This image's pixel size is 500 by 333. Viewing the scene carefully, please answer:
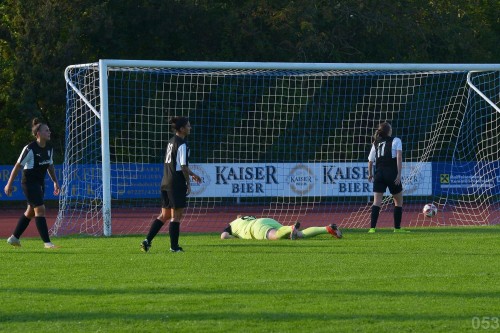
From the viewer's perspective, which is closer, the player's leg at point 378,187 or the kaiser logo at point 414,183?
the player's leg at point 378,187

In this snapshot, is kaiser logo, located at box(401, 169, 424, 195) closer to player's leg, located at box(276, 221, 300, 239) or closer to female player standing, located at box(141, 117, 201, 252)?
player's leg, located at box(276, 221, 300, 239)

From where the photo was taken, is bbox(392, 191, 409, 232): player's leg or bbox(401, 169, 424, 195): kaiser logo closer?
bbox(392, 191, 409, 232): player's leg

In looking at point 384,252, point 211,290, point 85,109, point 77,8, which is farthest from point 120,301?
point 77,8

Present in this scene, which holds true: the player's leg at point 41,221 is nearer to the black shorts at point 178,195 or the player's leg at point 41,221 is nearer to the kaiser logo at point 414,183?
the black shorts at point 178,195

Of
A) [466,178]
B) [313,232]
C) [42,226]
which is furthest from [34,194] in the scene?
[466,178]

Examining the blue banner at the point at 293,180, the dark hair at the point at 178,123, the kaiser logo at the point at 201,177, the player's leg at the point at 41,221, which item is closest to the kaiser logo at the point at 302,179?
the blue banner at the point at 293,180

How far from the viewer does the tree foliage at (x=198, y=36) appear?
3328cm

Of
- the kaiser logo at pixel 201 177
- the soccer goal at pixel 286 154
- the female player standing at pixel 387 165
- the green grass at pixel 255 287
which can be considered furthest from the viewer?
the kaiser logo at pixel 201 177

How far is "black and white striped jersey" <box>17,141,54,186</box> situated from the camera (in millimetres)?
14250

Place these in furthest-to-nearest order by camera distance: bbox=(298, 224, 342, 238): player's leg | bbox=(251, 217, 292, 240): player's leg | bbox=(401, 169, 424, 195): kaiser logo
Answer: bbox=(401, 169, 424, 195): kaiser logo < bbox=(251, 217, 292, 240): player's leg < bbox=(298, 224, 342, 238): player's leg

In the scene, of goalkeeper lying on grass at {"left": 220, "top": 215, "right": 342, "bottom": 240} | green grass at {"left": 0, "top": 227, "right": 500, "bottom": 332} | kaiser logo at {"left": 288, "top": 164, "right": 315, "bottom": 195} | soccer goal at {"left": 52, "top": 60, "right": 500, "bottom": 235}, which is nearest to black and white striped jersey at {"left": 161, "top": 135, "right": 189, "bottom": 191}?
green grass at {"left": 0, "top": 227, "right": 500, "bottom": 332}

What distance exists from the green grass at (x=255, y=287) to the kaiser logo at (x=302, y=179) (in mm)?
11274

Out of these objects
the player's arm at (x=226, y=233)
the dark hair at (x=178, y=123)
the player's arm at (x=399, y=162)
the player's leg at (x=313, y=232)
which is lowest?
the player's arm at (x=226, y=233)

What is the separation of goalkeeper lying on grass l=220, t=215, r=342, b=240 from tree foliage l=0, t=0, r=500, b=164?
17090 mm
